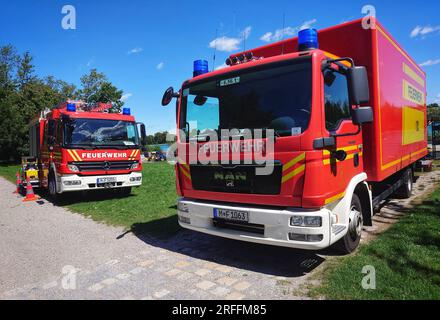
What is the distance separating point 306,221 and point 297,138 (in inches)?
36.7

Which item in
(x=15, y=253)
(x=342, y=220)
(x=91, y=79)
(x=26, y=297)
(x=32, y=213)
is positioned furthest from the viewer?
(x=91, y=79)

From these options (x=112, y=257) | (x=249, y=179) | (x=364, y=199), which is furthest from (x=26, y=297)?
(x=364, y=199)

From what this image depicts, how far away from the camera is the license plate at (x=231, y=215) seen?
4.04 metres

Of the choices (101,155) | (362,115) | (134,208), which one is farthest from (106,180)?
(362,115)

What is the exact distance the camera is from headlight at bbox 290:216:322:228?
3.56 metres

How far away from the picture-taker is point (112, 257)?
192 inches

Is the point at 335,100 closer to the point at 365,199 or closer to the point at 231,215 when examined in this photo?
the point at 365,199

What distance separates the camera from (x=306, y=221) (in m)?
3.60

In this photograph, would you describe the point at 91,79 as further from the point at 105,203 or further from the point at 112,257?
the point at 112,257

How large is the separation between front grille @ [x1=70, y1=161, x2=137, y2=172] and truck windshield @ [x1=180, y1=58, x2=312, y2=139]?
17.2 feet

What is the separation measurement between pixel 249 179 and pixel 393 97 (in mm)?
3191

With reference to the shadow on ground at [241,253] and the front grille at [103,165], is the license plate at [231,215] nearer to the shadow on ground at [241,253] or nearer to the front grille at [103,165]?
the shadow on ground at [241,253]
